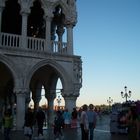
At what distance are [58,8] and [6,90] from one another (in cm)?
687

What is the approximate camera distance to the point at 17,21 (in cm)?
2358

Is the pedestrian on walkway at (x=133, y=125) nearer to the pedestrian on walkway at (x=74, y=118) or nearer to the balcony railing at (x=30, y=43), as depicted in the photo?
the pedestrian on walkway at (x=74, y=118)

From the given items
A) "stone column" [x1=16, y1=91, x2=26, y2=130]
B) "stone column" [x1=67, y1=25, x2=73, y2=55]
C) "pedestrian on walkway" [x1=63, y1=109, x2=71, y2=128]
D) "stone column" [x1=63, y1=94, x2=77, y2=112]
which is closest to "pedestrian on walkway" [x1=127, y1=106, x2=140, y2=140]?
"pedestrian on walkway" [x1=63, y1=109, x2=71, y2=128]

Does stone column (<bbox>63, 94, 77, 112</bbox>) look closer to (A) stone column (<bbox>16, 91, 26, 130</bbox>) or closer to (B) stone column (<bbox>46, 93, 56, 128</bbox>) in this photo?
(A) stone column (<bbox>16, 91, 26, 130</bbox>)

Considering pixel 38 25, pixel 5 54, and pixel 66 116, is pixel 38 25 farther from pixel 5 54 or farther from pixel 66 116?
pixel 66 116

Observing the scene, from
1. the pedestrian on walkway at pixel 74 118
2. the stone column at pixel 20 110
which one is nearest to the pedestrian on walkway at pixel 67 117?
the pedestrian on walkway at pixel 74 118

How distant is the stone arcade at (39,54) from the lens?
61.8 feet

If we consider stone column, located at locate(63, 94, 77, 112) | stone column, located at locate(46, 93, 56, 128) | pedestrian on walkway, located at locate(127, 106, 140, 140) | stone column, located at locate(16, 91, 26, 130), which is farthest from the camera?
stone column, located at locate(46, 93, 56, 128)

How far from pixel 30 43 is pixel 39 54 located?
89 centimetres

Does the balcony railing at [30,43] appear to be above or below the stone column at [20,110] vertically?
above

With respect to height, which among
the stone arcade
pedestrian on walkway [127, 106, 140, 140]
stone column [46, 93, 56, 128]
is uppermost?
the stone arcade

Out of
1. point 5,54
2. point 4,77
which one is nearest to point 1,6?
point 5,54

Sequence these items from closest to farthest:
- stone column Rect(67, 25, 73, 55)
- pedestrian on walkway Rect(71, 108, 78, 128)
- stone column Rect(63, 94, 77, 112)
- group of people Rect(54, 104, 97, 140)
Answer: group of people Rect(54, 104, 97, 140) < pedestrian on walkway Rect(71, 108, 78, 128) < stone column Rect(63, 94, 77, 112) < stone column Rect(67, 25, 73, 55)

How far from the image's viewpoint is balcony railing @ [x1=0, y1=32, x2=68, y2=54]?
19.1 m
